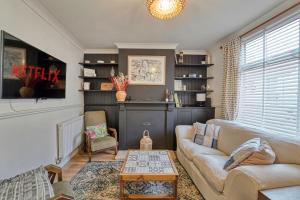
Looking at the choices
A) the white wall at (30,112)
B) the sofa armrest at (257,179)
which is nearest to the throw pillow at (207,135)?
the sofa armrest at (257,179)

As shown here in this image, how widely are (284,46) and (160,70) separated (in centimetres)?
238

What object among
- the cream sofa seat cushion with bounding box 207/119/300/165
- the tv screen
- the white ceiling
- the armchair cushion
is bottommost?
the armchair cushion

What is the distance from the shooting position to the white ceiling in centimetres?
231

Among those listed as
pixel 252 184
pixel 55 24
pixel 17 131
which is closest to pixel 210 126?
A: pixel 252 184

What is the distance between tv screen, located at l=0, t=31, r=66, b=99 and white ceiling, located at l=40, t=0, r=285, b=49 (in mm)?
737

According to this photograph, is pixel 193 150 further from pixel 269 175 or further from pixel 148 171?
pixel 269 175

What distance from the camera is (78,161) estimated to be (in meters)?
3.41

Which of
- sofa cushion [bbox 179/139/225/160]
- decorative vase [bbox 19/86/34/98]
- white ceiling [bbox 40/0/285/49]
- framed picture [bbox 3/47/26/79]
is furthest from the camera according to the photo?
sofa cushion [bbox 179/139/225/160]

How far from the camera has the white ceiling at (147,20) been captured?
7.59ft

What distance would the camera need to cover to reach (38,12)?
91.4 inches

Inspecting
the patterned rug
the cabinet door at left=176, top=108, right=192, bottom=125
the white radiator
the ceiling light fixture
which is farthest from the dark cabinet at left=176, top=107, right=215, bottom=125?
the ceiling light fixture

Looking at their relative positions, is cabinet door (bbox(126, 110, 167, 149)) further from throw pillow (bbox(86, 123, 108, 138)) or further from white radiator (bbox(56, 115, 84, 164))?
white radiator (bbox(56, 115, 84, 164))

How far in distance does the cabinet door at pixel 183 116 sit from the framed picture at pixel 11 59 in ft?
10.4

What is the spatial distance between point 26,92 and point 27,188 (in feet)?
3.53
